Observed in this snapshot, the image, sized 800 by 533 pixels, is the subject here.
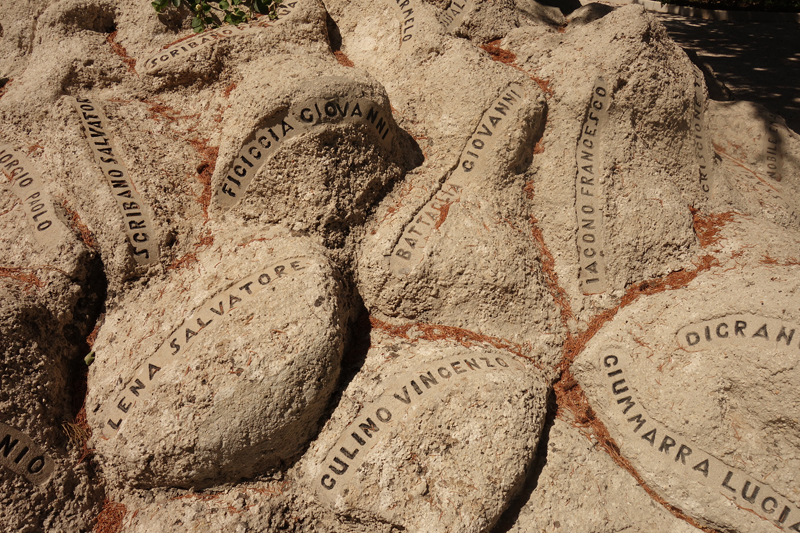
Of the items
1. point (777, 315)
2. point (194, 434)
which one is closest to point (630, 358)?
point (777, 315)

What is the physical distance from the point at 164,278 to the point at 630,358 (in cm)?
317

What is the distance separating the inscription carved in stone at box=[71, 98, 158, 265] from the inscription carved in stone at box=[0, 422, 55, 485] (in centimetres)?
121

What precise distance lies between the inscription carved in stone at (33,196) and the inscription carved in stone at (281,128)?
3.64 ft

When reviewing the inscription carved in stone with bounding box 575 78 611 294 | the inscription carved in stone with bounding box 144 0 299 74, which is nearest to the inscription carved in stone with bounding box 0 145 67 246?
the inscription carved in stone with bounding box 144 0 299 74

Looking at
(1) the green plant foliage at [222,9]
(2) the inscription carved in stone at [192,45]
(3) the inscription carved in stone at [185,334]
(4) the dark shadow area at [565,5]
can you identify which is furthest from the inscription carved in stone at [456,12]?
(3) the inscription carved in stone at [185,334]

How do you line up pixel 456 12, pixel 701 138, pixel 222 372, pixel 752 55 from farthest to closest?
pixel 752 55 < pixel 456 12 < pixel 701 138 < pixel 222 372

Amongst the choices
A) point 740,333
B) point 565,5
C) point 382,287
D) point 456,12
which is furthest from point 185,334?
point 565,5

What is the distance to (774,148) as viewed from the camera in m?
5.17

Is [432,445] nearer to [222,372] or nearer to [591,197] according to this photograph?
[222,372]

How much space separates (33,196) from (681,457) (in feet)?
15.2

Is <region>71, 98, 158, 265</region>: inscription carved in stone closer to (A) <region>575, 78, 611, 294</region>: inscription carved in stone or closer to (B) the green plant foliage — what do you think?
(B) the green plant foliage

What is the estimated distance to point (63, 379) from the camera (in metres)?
3.23

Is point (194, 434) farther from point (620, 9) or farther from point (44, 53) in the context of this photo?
point (620, 9)

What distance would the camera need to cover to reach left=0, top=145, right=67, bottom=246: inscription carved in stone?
347 centimetres
